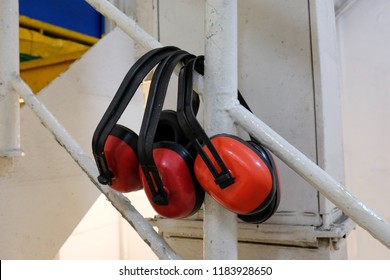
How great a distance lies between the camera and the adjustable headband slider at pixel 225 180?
423mm

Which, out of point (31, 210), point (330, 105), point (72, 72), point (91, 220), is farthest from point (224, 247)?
point (91, 220)

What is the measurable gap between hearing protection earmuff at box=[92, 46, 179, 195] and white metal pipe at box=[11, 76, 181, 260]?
0.27 feet

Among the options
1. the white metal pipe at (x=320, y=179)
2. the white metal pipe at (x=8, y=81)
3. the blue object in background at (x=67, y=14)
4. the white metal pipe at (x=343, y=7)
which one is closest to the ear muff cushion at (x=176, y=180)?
the white metal pipe at (x=320, y=179)

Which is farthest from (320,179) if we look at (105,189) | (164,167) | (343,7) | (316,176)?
(343,7)

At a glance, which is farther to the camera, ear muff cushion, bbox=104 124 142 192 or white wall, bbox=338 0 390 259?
white wall, bbox=338 0 390 259

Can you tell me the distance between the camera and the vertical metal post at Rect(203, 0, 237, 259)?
19.4 inches

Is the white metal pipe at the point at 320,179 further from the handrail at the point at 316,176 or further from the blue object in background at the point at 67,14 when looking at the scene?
the blue object in background at the point at 67,14

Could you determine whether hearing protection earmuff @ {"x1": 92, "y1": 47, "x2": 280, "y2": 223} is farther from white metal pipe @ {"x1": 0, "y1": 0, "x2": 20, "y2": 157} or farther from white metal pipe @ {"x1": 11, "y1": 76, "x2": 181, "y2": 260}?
white metal pipe @ {"x1": 0, "y1": 0, "x2": 20, "y2": 157}

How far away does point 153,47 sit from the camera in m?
0.55

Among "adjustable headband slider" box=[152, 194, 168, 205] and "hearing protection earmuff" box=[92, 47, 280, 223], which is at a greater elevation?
"hearing protection earmuff" box=[92, 47, 280, 223]

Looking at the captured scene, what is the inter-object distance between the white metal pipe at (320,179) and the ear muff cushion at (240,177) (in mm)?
37

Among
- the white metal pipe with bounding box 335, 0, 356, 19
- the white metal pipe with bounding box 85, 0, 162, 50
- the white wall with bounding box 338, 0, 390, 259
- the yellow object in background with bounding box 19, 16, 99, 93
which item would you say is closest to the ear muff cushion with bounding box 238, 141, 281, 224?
the white metal pipe with bounding box 85, 0, 162, 50

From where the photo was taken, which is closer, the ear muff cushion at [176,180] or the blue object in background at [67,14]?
the ear muff cushion at [176,180]

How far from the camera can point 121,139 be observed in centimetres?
50
